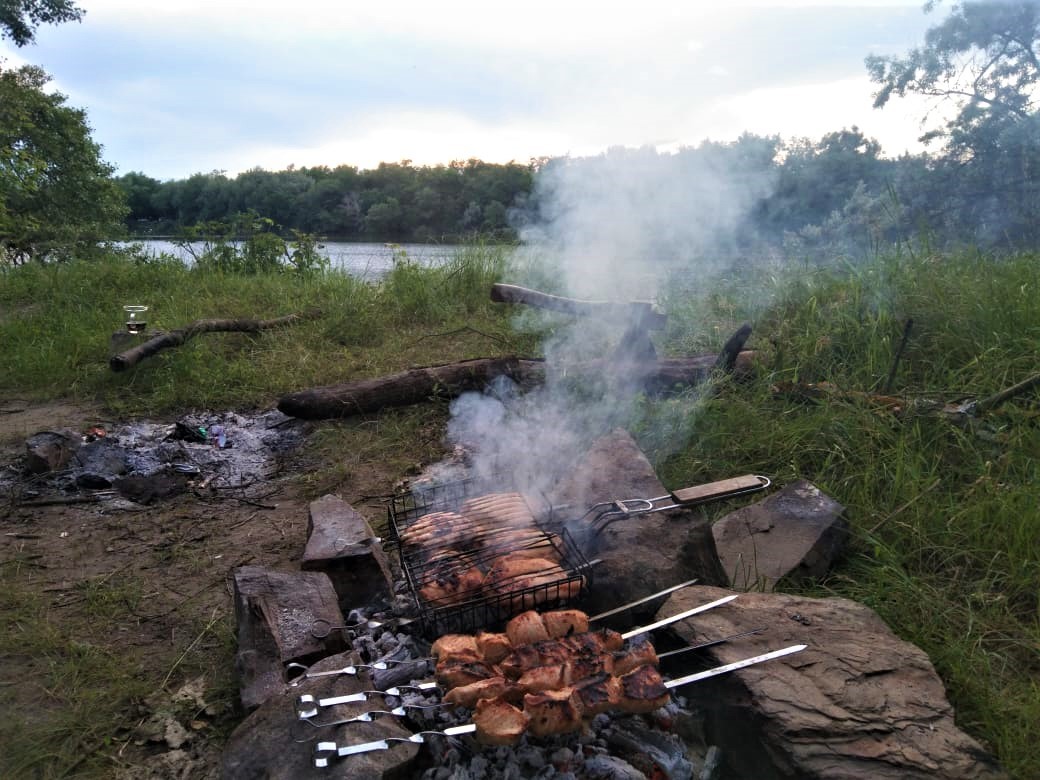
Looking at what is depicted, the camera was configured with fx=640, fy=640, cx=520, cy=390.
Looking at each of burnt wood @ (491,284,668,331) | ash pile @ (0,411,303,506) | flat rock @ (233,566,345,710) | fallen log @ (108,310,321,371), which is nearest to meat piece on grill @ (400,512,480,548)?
flat rock @ (233,566,345,710)

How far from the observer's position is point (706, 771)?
2.19m

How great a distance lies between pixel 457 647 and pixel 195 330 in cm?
606

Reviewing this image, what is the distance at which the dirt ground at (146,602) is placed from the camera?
2.41 m

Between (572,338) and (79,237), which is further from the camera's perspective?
(79,237)

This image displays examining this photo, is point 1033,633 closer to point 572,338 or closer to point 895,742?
point 895,742

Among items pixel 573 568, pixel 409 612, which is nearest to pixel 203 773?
pixel 409 612

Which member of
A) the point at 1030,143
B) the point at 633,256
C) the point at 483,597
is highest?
the point at 1030,143

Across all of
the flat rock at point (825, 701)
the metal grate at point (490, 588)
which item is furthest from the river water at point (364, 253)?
the flat rock at point (825, 701)

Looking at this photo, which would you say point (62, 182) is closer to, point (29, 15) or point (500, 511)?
point (29, 15)

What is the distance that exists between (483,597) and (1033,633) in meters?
2.33

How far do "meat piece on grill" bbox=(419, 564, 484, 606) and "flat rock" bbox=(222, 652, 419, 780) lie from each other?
0.49 meters

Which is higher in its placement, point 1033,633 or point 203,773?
point 1033,633

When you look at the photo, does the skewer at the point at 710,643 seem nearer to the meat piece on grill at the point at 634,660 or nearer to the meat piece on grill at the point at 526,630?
the meat piece on grill at the point at 634,660

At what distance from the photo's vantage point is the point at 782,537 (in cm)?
332
